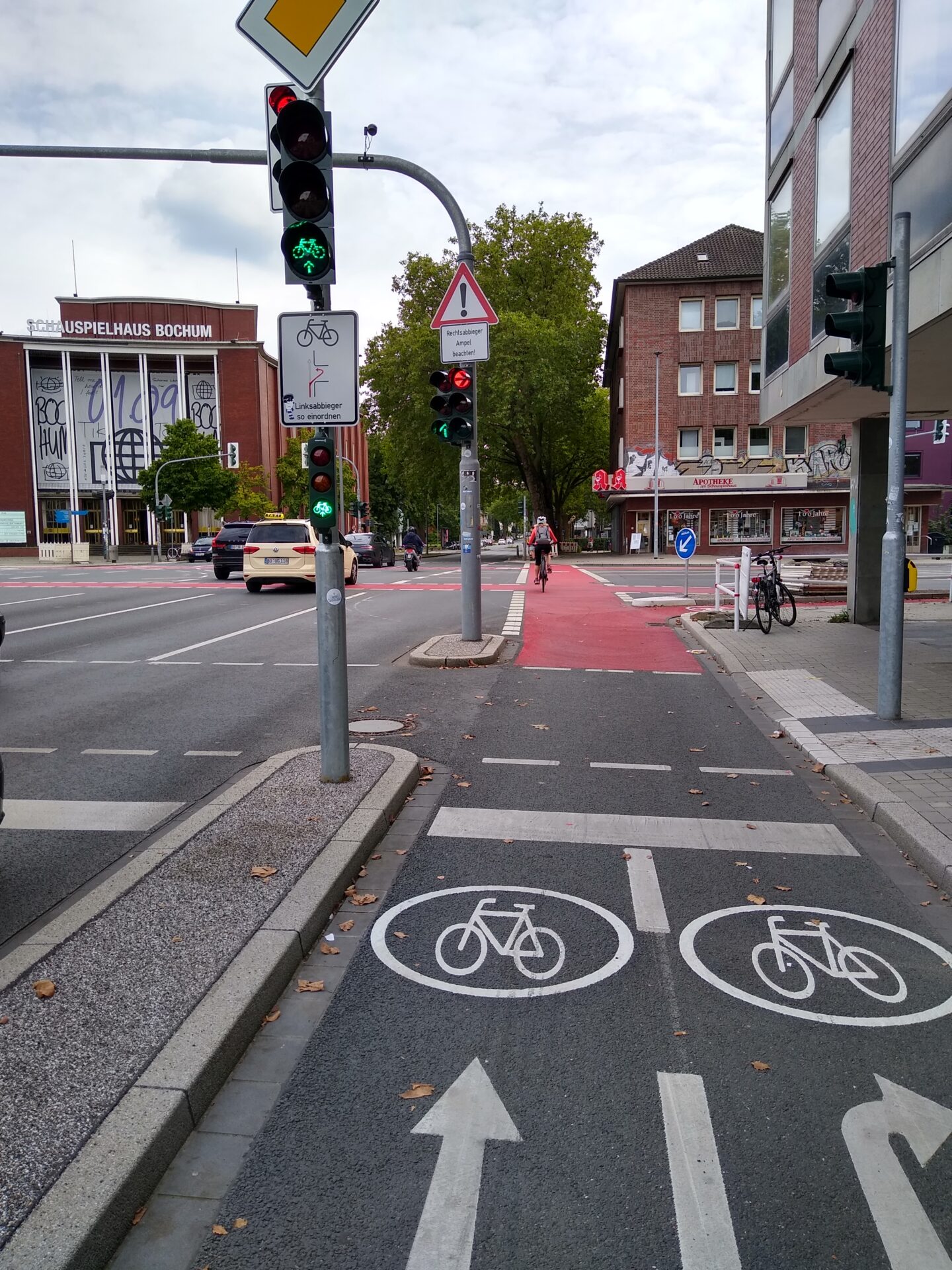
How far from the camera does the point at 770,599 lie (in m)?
15.9

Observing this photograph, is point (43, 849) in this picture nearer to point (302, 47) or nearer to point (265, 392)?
point (302, 47)

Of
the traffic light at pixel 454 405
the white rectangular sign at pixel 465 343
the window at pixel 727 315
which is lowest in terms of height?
the traffic light at pixel 454 405

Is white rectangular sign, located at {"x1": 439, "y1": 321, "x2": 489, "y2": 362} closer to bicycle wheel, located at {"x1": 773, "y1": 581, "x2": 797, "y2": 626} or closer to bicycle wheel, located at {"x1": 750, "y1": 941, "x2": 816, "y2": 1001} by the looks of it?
bicycle wheel, located at {"x1": 773, "y1": 581, "x2": 797, "y2": 626}

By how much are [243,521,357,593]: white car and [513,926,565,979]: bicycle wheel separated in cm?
2020

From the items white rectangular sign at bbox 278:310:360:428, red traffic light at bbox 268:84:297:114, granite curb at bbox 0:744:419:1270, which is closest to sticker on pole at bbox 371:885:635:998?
granite curb at bbox 0:744:419:1270

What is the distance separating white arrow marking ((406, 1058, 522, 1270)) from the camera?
2482 millimetres

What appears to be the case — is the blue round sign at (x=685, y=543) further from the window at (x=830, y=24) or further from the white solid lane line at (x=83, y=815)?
the white solid lane line at (x=83, y=815)

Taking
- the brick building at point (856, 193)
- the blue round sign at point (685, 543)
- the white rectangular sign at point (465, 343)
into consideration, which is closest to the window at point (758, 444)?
the blue round sign at point (685, 543)

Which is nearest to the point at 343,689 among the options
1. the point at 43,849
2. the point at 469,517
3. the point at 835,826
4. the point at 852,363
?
the point at 43,849

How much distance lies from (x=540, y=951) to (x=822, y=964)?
114 cm

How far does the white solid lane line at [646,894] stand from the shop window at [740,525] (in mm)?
50879

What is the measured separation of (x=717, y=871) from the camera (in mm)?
5215

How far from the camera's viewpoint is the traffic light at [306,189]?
220 inches

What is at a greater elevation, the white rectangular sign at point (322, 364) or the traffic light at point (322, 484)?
the white rectangular sign at point (322, 364)
